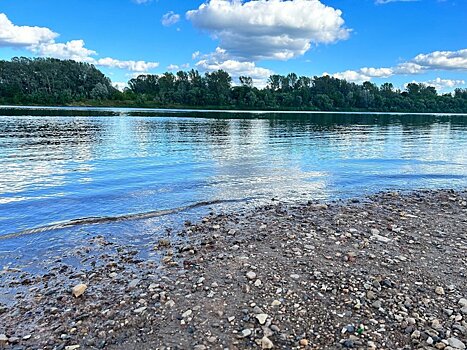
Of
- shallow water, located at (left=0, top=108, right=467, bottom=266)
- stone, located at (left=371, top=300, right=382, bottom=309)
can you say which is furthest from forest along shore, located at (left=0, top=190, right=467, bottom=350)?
shallow water, located at (left=0, top=108, right=467, bottom=266)

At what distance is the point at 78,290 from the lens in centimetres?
709

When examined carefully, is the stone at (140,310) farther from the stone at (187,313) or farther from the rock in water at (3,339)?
the rock in water at (3,339)

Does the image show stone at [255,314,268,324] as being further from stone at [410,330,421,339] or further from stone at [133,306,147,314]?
stone at [410,330,421,339]

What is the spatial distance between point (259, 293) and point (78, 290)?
11.8ft

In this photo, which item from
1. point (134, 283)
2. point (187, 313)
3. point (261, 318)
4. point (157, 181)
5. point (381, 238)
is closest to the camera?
point (261, 318)

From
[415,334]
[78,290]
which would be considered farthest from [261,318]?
[78,290]

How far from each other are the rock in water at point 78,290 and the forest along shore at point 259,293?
0.08 ft

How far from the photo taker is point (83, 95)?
641ft

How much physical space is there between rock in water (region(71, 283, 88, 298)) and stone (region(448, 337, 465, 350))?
6.50 meters

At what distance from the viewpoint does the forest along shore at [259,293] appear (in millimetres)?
5637

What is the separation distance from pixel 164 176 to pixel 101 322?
14.1 metres

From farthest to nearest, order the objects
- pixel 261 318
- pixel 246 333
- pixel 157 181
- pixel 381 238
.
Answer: pixel 157 181 < pixel 381 238 < pixel 261 318 < pixel 246 333

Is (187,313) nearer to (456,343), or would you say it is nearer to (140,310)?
(140,310)

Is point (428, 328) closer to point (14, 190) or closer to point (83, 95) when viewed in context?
point (14, 190)
